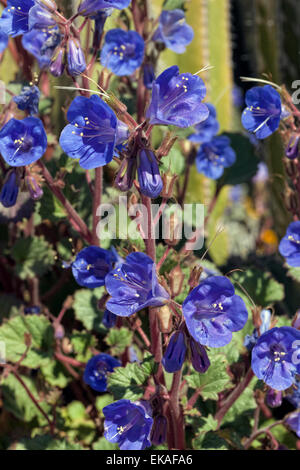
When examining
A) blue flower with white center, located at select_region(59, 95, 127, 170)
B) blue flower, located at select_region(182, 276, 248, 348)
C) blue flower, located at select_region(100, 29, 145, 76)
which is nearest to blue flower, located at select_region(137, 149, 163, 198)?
blue flower with white center, located at select_region(59, 95, 127, 170)

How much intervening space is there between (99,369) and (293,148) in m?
0.63

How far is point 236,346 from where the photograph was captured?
1310 millimetres

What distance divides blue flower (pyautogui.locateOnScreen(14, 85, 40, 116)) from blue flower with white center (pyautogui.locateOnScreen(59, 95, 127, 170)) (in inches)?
8.6

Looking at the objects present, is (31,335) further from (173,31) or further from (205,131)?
(173,31)

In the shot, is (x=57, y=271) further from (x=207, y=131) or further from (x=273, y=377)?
(x=273, y=377)

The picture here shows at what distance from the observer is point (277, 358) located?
103 cm

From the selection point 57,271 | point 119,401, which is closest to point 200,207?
point 57,271

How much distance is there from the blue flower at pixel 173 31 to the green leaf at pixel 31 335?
76 centimetres

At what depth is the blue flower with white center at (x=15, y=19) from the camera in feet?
3.71

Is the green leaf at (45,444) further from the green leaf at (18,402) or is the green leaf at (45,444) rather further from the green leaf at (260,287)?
the green leaf at (260,287)

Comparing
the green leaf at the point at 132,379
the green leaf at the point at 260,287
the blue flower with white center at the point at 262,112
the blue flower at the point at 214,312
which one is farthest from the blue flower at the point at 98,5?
the green leaf at the point at 260,287

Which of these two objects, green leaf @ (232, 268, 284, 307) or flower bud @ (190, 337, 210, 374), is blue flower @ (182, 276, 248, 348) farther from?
green leaf @ (232, 268, 284, 307)

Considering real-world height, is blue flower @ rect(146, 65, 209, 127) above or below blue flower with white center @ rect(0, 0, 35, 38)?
below

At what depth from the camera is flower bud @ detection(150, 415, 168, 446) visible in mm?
1062
